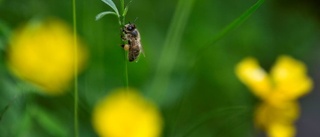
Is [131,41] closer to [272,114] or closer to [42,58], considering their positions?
[42,58]

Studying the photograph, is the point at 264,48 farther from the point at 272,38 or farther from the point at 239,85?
the point at 239,85

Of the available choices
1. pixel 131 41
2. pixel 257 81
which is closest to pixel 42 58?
pixel 131 41

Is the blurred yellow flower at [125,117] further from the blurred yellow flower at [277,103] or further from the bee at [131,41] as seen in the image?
the blurred yellow flower at [277,103]

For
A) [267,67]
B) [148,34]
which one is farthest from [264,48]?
[148,34]

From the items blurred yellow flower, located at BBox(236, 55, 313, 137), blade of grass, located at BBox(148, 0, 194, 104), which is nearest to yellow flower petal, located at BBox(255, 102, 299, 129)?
blurred yellow flower, located at BBox(236, 55, 313, 137)

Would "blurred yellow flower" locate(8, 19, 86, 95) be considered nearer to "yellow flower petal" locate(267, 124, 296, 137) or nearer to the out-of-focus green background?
the out-of-focus green background

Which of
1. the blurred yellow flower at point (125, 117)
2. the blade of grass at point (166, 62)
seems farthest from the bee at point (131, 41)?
the blade of grass at point (166, 62)
